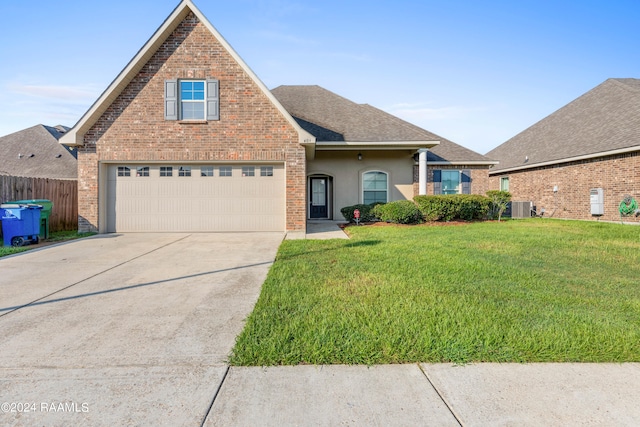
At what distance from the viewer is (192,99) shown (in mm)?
11094

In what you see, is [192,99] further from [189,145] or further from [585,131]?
[585,131]

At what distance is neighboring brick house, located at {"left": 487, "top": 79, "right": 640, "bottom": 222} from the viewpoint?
14.1 meters

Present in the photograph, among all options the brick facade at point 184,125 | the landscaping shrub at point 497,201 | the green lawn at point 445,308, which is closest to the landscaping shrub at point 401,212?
the landscaping shrub at point 497,201

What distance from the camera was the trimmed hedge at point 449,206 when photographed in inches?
525

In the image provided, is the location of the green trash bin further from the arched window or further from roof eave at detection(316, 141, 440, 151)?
the arched window

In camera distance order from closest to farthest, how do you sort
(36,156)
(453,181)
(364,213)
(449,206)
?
(449,206) < (364,213) < (453,181) < (36,156)

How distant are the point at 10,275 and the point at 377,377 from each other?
262 inches

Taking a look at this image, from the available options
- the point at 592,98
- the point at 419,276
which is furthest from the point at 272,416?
the point at 592,98

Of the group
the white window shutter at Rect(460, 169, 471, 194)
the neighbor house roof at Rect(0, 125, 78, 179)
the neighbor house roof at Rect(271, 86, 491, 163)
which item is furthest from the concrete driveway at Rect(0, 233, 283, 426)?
the neighbor house roof at Rect(0, 125, 78, 179)

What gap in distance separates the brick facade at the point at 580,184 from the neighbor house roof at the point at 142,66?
13.0 meters

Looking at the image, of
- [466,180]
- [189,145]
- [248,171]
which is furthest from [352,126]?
[189,145]

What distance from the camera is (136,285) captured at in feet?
17.3

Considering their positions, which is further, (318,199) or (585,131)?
(585,131)

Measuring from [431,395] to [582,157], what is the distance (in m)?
17.4
